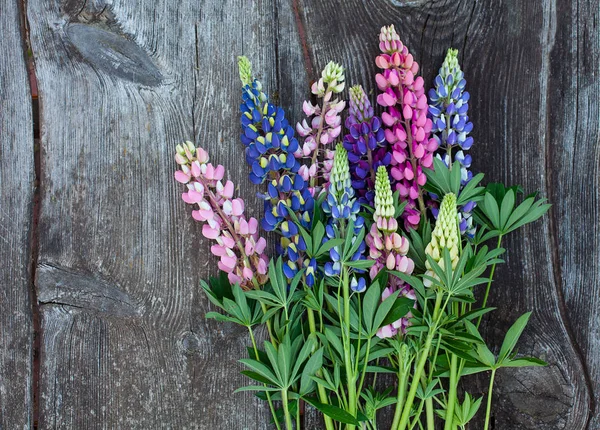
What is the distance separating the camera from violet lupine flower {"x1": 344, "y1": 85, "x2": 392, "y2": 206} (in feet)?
3.29

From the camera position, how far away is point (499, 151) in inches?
44.8

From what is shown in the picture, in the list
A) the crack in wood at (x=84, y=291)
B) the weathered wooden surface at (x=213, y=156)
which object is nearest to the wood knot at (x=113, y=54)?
the weathered wooden surface at (x=213, y=156)

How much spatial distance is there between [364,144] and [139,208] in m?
0.44

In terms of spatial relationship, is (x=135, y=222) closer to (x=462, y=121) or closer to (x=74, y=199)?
(x=74, y=199)

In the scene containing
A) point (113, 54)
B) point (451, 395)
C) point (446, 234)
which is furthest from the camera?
point (113, 54)

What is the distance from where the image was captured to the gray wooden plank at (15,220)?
1.15 m

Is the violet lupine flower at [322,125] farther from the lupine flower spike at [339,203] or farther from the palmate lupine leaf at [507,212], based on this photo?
the palmate lupine leaf at [507,212]

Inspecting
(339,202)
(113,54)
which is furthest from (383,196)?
(113,54)

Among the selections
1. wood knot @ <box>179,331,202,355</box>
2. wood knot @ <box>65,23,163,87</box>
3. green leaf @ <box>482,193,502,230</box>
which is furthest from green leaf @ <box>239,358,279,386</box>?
wood knot @ <box>65,23,163,87</box>

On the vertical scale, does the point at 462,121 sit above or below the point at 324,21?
below

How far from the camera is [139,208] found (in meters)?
1.14

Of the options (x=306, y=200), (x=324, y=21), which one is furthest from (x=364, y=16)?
(x=306, y=200)

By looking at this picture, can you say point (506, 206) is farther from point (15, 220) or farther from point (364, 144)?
point (15, 220)

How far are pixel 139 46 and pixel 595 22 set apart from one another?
0.86m
